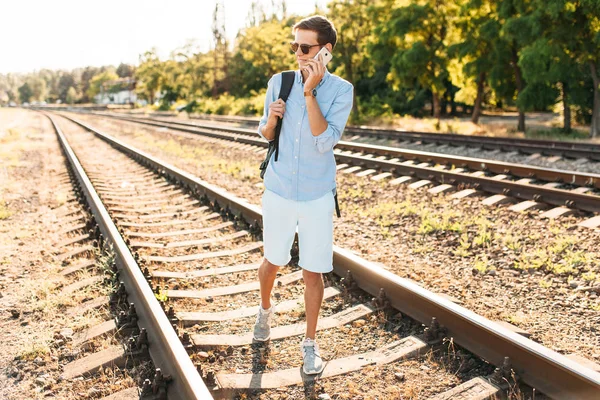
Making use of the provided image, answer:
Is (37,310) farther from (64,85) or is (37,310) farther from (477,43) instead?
(64,85)

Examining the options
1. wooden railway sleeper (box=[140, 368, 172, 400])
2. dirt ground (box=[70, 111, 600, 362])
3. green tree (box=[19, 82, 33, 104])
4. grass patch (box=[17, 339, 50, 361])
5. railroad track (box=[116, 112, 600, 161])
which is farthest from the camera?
green tree (box=[19, 82, 33, 104])

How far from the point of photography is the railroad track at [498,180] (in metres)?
6.89

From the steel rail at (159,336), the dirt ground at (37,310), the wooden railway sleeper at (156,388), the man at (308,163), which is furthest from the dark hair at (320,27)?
the dirt ground at (37,310)

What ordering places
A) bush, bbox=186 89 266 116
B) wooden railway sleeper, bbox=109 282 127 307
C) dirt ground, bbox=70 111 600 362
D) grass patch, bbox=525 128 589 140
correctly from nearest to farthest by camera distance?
1. dirt ground, bbox=70 111 600 362
2. wooden railway sleeper, bbox=109 282 127 307
3. grass patch, bbox=525 128 589 140
4. bush, bbox=186 89 266 116

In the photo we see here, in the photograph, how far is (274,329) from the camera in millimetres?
3947

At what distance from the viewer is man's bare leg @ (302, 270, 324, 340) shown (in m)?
3.36

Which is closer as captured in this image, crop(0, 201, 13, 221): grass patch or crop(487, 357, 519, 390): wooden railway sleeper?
crop(487, 357, 519, 390): wooden railway sleeper

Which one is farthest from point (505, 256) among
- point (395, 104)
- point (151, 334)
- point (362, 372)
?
point (395, 104)

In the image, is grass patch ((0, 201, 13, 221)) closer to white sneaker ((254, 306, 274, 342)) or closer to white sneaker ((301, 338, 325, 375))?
white sneaker ((254, 306, 274, 342))

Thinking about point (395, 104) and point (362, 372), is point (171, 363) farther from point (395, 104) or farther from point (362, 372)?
point (395, 104)

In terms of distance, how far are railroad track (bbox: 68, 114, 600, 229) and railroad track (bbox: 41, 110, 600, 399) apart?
10.7 feet

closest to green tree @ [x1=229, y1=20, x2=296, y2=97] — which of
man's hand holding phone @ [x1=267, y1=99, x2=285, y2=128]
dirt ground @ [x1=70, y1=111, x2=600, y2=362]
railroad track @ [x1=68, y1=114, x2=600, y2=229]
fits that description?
railroad track @ [x1=68, y1=114, x2=600, y2=229]

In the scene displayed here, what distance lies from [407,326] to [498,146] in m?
9.74

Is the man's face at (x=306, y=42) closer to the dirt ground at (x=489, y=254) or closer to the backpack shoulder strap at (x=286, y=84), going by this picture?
the backpack shoulder strap at (x=286, y=84)
